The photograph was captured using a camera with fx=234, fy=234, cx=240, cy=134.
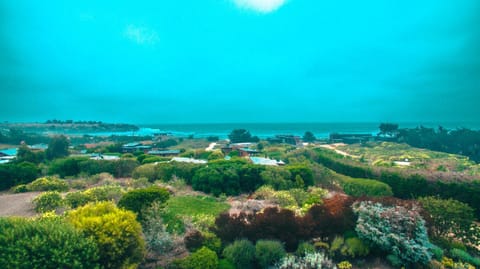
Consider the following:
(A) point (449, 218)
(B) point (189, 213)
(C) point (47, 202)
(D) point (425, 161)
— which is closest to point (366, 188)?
(A) point (449, 218)

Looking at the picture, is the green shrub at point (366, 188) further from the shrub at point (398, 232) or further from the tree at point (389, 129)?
the tree at point (389, 129)

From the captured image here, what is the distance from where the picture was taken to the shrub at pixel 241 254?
6.11m

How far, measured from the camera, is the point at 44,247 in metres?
4.35

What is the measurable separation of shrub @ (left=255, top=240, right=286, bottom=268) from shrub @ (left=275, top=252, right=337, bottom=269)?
183 millimetres

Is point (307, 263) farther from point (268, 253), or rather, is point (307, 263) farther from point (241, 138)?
point (241, 138)

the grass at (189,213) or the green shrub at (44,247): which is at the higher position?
the green shrub at (44,247)

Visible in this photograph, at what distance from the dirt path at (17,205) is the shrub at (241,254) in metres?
9.30

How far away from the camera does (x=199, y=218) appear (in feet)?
30.9

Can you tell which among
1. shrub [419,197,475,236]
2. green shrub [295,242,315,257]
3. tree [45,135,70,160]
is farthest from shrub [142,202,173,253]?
tree [45,135,70,160]

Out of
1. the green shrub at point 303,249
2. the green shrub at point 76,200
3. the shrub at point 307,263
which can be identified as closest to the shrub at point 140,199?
the green shrub at point 76,200

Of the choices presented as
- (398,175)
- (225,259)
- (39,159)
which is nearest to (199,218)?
(225,259)

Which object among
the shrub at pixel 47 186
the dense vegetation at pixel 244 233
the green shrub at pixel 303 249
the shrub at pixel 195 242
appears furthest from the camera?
the shrub at pixel 47 186

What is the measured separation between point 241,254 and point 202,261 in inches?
42.9

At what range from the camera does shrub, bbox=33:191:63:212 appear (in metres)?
10.2
